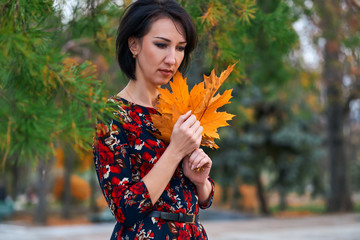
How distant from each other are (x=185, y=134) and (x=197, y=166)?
14 centimetres

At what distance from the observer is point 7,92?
1467 millimetres

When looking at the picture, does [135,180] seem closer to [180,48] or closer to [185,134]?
[185,134]

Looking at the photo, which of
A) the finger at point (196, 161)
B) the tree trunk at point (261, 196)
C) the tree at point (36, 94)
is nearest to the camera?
the tree at point (36, 94)

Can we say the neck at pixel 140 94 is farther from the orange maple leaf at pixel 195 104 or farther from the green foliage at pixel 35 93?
the green foliage at pixel 35 93

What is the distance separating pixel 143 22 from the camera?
1742mm

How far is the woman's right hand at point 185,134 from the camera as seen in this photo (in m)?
1.61

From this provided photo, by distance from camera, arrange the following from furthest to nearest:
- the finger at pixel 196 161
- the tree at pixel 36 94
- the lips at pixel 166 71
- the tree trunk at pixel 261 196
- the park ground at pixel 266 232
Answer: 1. the tree trunk at pixel 261 196
2. the park ground at pixel 266 232
3. the lips at pixel 166 71
4. the finger at pixel 196 161
5. the tree at pixel 36 94

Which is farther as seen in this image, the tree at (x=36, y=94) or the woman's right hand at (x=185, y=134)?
the woman's right hand at (x=185, y=134)

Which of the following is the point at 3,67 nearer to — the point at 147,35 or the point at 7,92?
the point at 7,92

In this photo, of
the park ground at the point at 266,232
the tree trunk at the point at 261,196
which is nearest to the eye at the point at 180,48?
the park ground at the point at 266,232

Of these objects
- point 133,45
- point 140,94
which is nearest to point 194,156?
point 140,94

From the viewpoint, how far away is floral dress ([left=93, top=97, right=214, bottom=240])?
1.58 m

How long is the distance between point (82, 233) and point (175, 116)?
26.5ft

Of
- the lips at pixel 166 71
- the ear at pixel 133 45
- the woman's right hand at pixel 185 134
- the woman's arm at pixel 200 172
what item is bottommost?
the woman's arm at pixel 200 172
